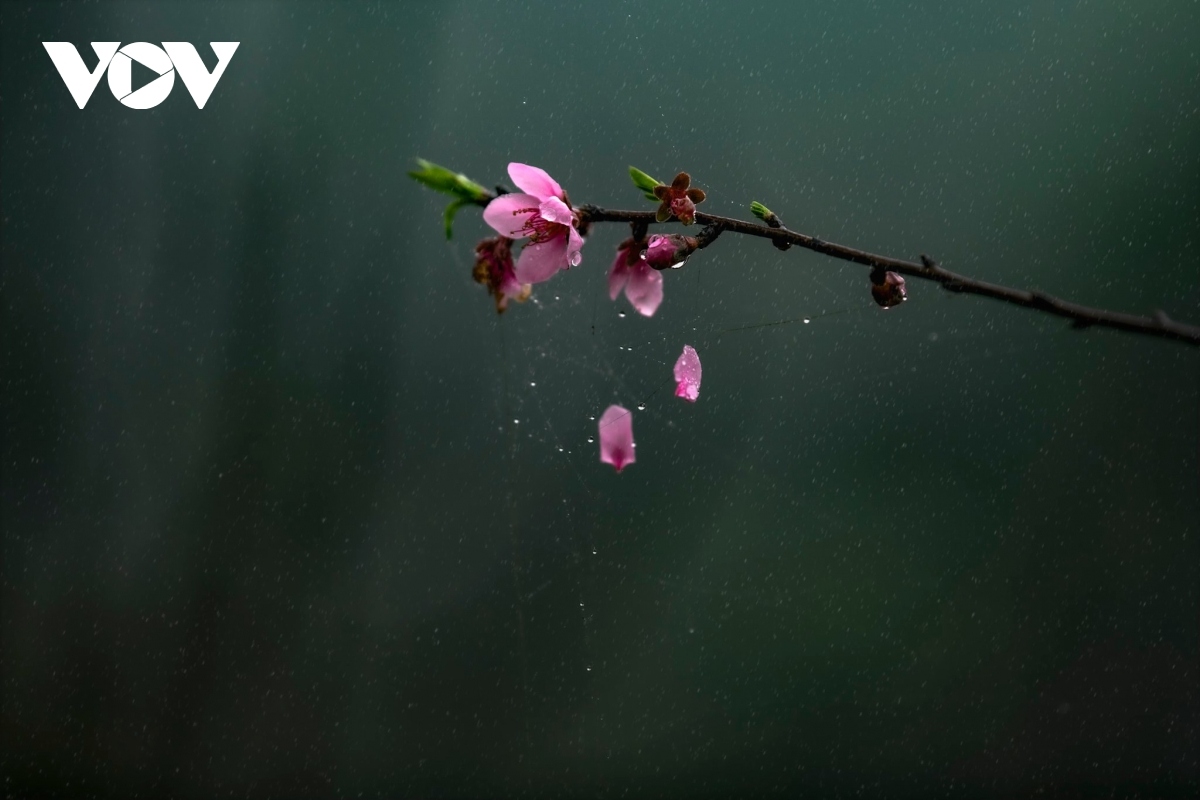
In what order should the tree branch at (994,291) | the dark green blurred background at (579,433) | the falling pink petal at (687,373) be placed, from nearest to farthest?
the tree branch at (994,291) → the falling pink petal at (687,373) → the dark green blurred background at (579,433)

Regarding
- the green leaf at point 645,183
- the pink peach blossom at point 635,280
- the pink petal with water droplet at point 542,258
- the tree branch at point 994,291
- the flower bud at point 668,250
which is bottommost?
the tree branch at point 994,291

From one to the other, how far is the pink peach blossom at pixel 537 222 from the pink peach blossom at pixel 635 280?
24 mm

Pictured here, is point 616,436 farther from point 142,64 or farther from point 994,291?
point 142,64

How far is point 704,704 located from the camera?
1.15 metres

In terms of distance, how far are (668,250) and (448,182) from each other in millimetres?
85

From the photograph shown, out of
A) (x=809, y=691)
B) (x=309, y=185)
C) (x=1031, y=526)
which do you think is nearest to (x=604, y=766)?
(x=809, y=691)

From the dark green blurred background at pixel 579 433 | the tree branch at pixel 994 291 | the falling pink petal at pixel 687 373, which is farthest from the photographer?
the dark green blurred background at pixel 579 433

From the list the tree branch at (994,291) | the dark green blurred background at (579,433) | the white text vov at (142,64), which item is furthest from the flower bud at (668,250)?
the white text vov at (142,64)

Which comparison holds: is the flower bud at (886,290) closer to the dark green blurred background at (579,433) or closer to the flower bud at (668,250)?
the flower bud at (668,250)

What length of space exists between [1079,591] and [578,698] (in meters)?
0.64

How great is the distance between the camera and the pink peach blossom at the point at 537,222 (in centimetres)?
33

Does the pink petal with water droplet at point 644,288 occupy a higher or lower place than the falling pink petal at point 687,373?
higher

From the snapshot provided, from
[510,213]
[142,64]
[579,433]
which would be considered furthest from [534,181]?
[142,64]

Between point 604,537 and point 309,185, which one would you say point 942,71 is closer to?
point 604,537
